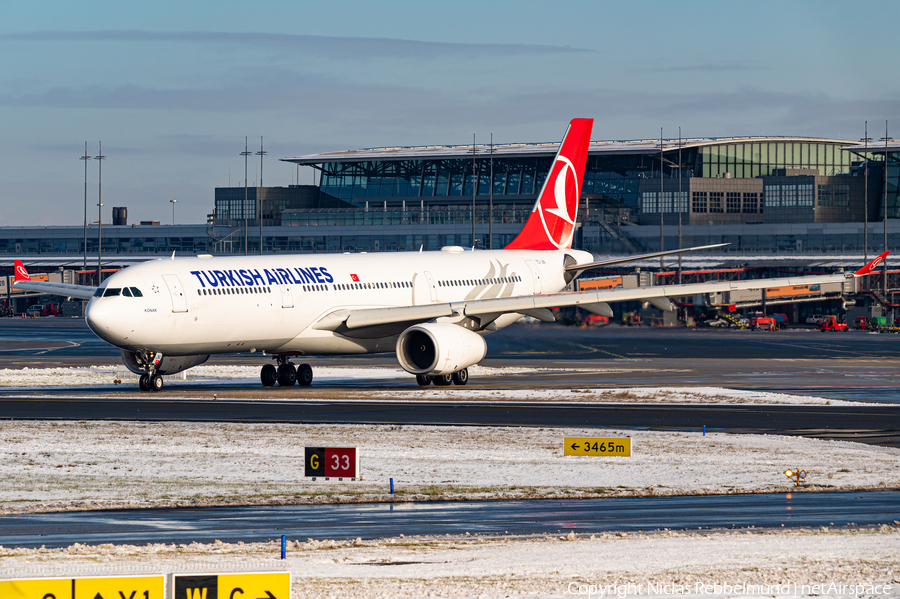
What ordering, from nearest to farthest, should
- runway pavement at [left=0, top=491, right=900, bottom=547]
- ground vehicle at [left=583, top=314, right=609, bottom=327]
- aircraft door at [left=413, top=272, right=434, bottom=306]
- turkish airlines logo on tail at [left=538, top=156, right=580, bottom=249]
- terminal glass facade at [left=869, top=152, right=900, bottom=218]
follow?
1. runway pavement at [left=0, top=491, right=900, bottom=547]
2. aircraft door at [left=413, top=272, right=434, bottom=306]
3. turkish airlines logo on tail at [left=538, top=156, right=580, bottom=249]
4. ground vehicle at [left=583, top=314, right=609, bottom=327]
5. terminal glass facade at [left=869, top=152, right=900, bottom=218]

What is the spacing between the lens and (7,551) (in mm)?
14469

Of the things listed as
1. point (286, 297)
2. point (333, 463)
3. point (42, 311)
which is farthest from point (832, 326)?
point (42, 311)

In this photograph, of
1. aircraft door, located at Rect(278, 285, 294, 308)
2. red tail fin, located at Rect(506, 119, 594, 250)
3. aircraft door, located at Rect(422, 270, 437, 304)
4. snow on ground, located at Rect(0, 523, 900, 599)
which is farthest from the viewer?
red tail fin, located at Rect(506, 119, 594, 250)

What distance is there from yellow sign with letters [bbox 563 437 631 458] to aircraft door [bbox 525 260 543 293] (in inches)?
1083

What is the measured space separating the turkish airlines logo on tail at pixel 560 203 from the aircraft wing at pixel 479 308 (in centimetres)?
1116

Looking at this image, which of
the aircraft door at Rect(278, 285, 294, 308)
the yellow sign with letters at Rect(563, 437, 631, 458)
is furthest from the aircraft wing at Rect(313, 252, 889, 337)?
the yellow sign with letters at Rect(563, 437, 631, 458)

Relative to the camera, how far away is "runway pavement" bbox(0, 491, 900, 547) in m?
16.1

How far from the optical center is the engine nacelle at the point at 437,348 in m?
40.1

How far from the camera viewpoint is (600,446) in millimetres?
24047

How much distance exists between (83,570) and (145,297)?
82.3ft

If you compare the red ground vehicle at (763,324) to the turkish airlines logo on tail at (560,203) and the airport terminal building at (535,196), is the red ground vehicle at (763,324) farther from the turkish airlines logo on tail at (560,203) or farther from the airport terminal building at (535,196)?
the turkish airlines logo on tail at (560,203)

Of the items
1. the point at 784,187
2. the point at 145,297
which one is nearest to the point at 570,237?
the point at 145,297

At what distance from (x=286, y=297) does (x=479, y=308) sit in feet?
23.2

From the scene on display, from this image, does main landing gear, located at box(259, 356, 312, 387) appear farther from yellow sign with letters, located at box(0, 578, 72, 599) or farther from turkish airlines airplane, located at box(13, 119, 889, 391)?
yellow sign with letters, located at box(0, 578, 72, 599)
